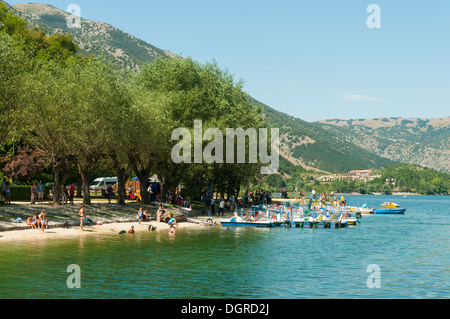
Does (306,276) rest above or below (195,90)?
below

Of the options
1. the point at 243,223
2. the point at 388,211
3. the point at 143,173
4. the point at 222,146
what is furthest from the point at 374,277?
the point at 388,211

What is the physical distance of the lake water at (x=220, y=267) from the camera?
23.4m

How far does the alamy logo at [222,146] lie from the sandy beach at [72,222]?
24.7 feet

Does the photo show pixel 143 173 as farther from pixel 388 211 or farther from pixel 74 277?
pixel 388 211

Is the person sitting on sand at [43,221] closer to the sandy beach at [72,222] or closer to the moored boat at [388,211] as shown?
the sandy beach at [72,222]

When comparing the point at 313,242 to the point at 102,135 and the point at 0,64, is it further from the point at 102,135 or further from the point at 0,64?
the point at 0,64

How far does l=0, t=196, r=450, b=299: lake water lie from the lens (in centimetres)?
2339

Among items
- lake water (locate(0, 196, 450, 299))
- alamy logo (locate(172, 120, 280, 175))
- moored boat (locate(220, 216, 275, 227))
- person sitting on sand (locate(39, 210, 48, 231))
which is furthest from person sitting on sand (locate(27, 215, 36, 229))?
moored boat (locate(220, 216, 275, 227))

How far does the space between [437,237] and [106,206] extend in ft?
114

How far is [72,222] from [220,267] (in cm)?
1929

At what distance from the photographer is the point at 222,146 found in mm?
64500
